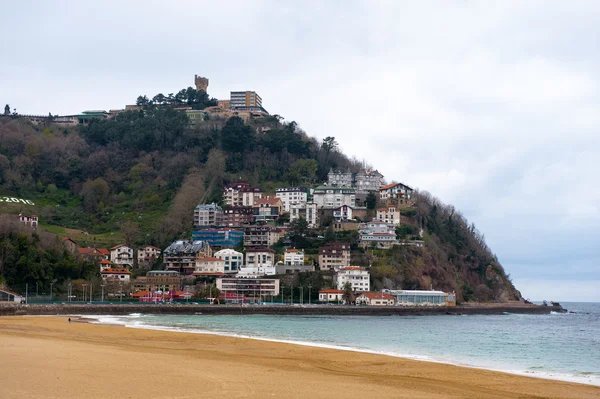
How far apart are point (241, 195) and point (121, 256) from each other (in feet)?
76.1

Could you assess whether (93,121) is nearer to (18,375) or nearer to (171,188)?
(171,188)

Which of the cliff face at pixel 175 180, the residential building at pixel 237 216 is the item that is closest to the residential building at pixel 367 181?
the cliff face at pixel 175 180

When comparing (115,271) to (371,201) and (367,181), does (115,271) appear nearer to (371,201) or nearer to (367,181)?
(371,201)

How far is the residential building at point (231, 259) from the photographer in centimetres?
9431

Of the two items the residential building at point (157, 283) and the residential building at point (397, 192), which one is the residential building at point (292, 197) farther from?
the residential building at point (157, 283)

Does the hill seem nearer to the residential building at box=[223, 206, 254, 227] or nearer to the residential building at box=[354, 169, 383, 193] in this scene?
the residential building at box=[223, 206, 254, 227]

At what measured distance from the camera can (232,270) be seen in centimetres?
9406

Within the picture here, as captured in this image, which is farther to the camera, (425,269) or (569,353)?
(425,269)

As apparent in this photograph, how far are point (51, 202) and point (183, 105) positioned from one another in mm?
42659

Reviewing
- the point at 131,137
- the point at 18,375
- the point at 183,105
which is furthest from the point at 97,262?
the point at 18,375

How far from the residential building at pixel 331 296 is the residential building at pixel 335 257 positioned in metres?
4.55

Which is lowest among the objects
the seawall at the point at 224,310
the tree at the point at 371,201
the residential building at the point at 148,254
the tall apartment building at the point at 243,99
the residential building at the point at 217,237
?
the seawall at the point at 224,310

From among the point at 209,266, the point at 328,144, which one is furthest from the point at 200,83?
the point at 209,266

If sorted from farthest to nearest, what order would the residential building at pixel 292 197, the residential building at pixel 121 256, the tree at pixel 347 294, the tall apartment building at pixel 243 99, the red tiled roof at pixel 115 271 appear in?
the tall apartment building at pixel 243 99 < the residential building at pixel 292 197 < the residential building at pixel 121 256 < the red tiled roof at pixel 115 271 < the tree at pixel 347 294
